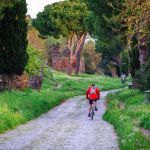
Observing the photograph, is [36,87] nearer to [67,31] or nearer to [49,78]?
[49,78]

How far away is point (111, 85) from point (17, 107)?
4287cm

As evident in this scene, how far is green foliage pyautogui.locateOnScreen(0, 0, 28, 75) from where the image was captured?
36469 mm

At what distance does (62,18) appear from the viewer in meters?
78.8

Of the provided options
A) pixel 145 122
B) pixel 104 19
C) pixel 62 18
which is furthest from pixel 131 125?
pixel 62 18

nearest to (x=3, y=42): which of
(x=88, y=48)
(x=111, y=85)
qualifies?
(x=111, y=85)

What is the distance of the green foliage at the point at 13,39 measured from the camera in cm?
3647

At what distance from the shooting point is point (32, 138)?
19531 mm

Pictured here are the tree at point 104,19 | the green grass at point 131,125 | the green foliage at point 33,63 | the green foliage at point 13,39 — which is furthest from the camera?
the green foliage at point 33,63

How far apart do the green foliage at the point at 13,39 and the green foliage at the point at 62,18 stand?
40.7 meters

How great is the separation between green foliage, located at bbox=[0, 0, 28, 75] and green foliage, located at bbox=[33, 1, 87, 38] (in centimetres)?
4067

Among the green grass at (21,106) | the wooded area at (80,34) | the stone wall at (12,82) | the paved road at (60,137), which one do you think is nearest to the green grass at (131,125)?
the paved road at (60,137)

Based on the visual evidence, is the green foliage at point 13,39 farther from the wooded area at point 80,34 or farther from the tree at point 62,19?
the tree at point 62,19

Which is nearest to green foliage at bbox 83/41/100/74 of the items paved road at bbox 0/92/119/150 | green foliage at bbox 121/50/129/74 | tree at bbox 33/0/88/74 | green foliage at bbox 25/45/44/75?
green foliage at bbox 121/50/129/74

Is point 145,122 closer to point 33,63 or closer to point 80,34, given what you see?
point 33,63
